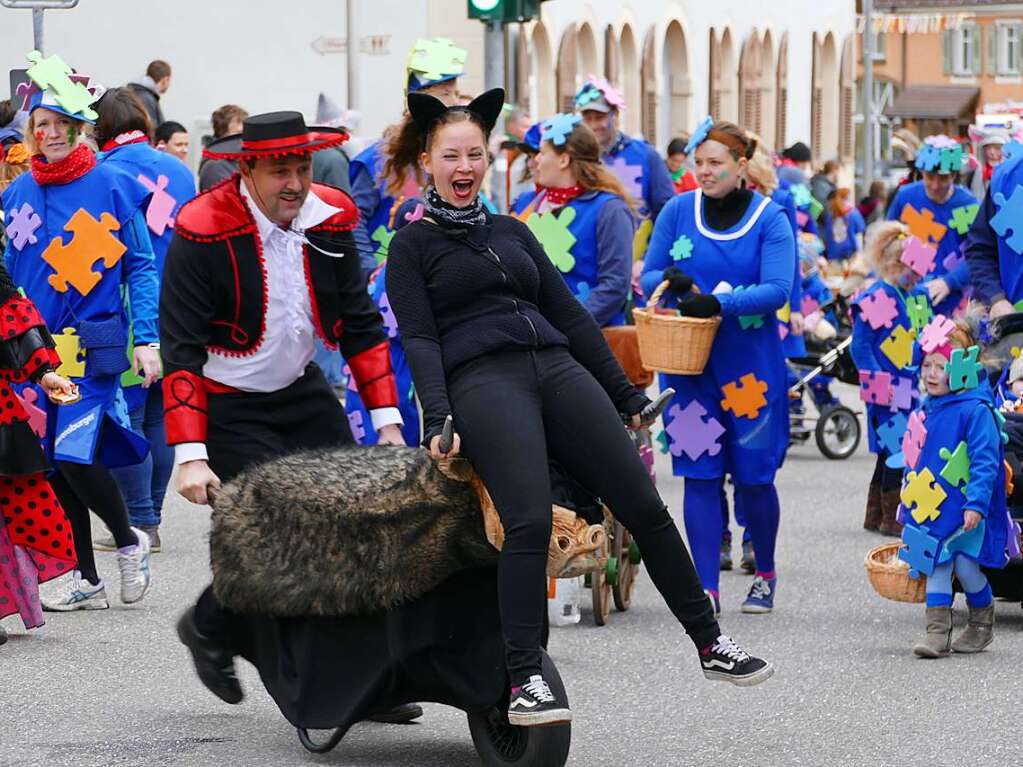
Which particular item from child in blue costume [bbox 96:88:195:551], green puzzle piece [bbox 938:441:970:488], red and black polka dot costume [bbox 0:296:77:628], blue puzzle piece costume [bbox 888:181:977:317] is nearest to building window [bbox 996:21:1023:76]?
blue puzzle piece costume [bbox 888:181:977:317]

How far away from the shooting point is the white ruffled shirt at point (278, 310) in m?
6.45

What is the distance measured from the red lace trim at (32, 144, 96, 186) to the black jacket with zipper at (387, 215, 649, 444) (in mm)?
3005

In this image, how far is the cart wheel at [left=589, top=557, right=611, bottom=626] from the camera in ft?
28.1

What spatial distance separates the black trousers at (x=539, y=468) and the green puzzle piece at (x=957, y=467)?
6.87ft

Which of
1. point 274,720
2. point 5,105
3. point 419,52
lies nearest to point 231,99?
point 5,105

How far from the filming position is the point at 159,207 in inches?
407

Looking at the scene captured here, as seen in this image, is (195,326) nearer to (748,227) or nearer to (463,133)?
(463,133)

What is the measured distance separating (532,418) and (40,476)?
2.76m

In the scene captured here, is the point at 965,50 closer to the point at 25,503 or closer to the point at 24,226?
the point at 24,226

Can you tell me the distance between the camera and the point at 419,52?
30.6ft

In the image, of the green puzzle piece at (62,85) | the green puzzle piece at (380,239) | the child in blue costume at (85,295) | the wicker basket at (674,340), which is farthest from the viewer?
the green puzzle piece at (380,239)

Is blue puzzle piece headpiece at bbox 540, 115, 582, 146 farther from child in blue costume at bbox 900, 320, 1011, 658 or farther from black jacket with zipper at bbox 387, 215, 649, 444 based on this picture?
black jacket with zipper at bbox 387, 215, 649, 444

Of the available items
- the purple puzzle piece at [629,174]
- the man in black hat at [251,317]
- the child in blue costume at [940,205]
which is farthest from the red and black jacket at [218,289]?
the child in blue costume at [940,205]

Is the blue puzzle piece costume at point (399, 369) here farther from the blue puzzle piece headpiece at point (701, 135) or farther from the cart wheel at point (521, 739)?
the cart wheel at point (521, 739)
